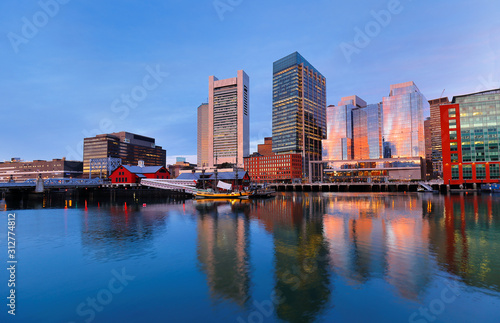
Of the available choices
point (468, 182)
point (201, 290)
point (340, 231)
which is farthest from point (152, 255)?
point (468, 182)

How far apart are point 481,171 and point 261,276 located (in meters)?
160

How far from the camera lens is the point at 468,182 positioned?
137m

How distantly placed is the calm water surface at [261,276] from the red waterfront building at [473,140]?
419 feet

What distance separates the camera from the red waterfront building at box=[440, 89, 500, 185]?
136125 millimetres

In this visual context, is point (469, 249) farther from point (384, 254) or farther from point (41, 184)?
point (41, 184)

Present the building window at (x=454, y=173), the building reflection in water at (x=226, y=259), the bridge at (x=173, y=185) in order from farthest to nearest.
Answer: the building window at (x=454, y=173) < the bridge at (x=173, y=185) < the building reflection in water at (x=226, y=259)

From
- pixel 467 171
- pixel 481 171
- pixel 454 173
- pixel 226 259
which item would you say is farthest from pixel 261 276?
pixel 481 171

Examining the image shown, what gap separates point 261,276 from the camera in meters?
18.9

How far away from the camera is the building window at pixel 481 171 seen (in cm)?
13550

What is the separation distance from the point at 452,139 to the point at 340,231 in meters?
142

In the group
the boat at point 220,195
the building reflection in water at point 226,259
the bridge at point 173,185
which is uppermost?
the bridge at point 173,185

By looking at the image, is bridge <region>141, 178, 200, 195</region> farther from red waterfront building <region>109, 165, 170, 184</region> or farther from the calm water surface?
the calm water surface

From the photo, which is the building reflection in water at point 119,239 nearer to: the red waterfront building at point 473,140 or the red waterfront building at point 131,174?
the red waterfront building at point 131,174

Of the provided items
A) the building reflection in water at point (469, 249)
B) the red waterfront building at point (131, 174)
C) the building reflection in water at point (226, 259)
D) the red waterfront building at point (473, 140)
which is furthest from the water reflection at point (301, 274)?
the red waterfront building at point (473, 140)
